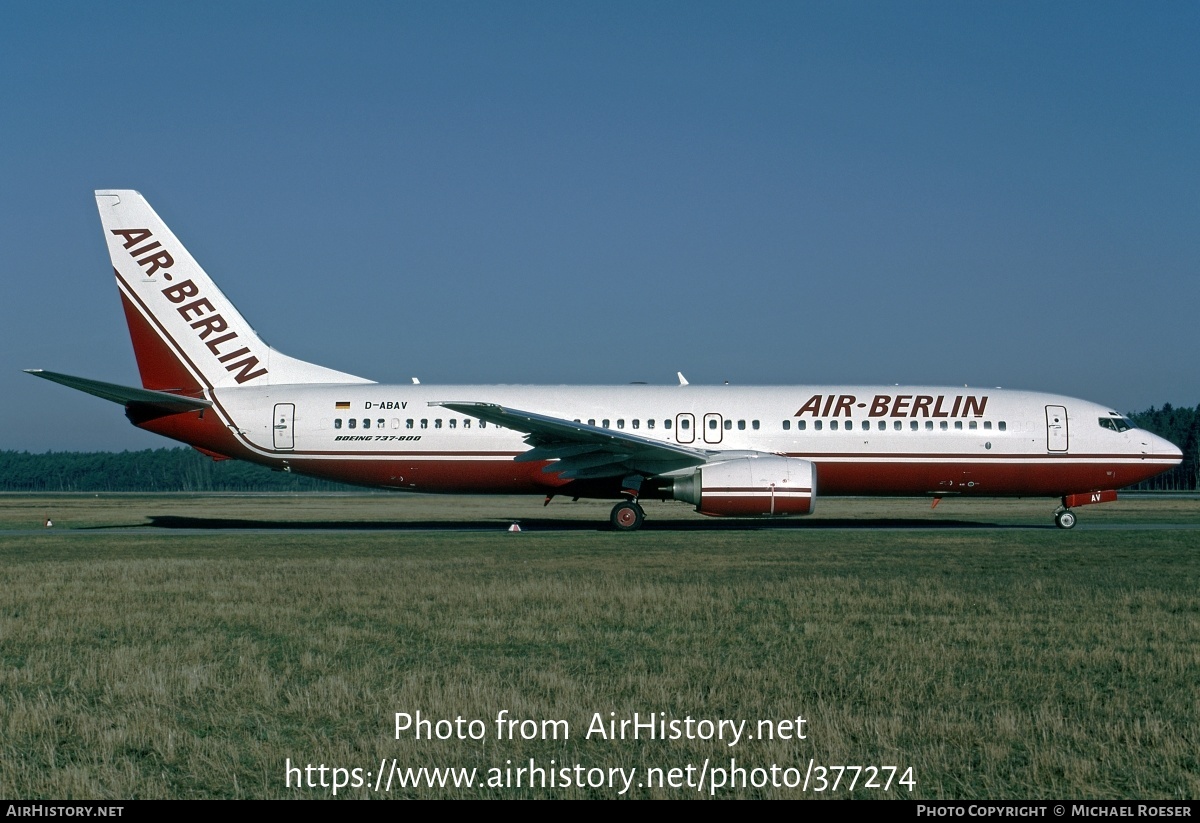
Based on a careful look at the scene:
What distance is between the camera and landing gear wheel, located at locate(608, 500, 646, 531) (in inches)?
1069

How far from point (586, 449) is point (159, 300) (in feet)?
40.4

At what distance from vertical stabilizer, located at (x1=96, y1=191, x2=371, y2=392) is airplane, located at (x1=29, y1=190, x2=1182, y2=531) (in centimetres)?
4

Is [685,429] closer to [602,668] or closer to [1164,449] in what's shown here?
[1164,449]

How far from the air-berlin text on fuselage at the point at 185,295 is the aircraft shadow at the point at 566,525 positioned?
16.9ft

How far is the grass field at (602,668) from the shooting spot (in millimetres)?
6203

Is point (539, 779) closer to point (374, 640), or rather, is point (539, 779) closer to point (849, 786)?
point (849, 786)

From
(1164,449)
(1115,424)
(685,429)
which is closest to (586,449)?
(685,429)

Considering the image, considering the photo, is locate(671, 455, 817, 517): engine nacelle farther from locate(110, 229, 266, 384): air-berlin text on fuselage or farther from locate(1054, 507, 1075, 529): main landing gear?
locate(110, 229, 266, 384): air-berlin text on fuselage

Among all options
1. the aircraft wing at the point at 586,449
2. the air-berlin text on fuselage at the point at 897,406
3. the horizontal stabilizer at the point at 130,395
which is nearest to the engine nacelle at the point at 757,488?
the aircraft wing at the point at 586,449

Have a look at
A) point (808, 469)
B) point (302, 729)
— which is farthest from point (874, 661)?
point (808, 469)

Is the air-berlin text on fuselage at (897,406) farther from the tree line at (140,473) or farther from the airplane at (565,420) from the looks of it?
the tree line at (140,473)

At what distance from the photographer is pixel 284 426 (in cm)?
2786

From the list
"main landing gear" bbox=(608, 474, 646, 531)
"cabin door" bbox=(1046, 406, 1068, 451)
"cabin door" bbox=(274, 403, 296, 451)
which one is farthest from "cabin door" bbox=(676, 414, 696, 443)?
"cabin door" bbox=(274, 403, 296, 451)
